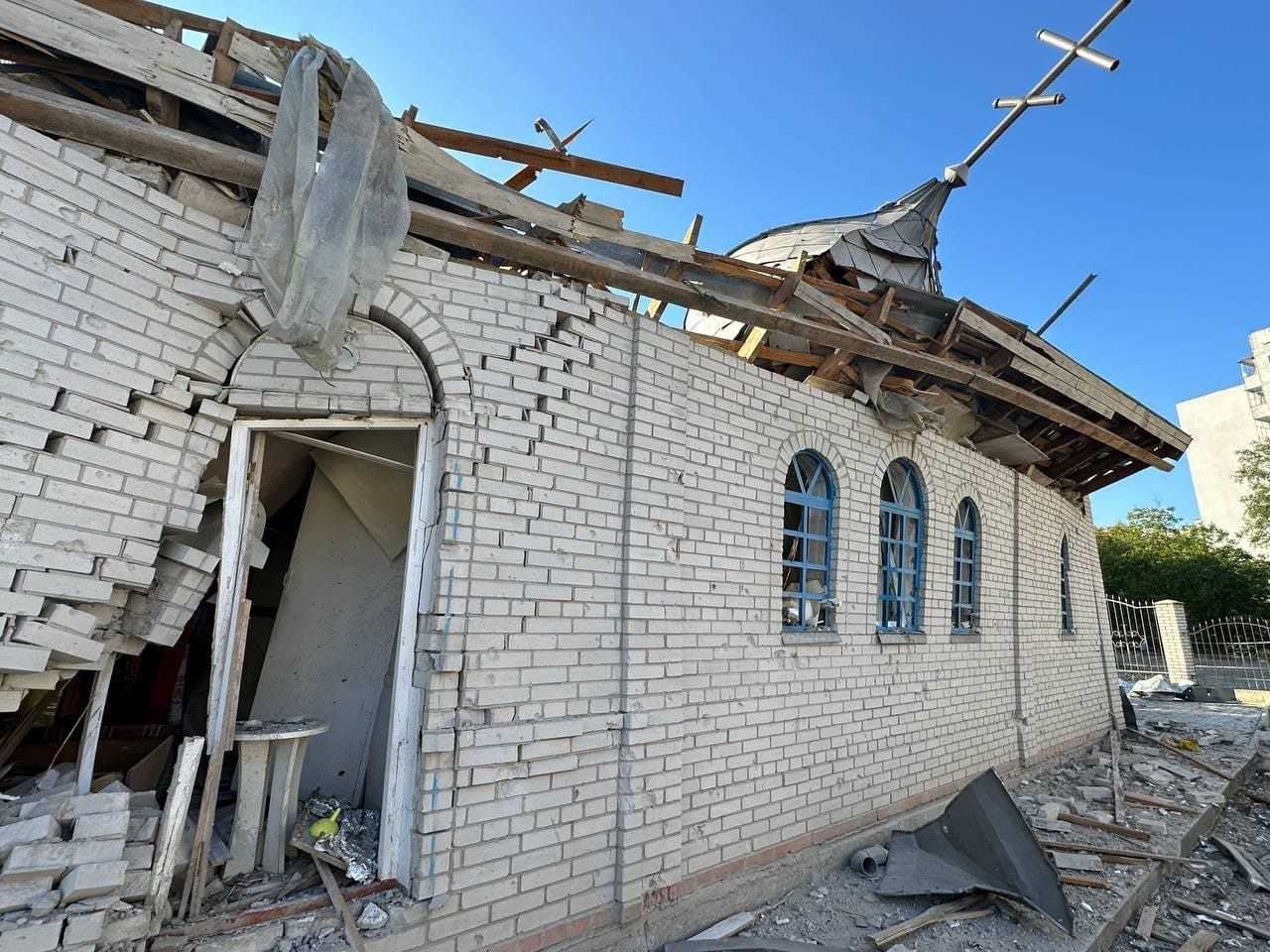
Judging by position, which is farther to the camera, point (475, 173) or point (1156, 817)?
point (1156, 817)

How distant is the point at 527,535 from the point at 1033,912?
13.2 ft

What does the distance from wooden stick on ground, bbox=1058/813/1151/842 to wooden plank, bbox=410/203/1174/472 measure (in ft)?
12.5

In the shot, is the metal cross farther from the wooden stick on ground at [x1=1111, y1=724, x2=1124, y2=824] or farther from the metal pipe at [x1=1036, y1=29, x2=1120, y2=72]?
the wooden stick on ground at [x1=1111, y1=724, x2=1124, y2=824]

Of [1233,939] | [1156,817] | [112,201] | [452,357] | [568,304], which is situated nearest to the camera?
[112,201]

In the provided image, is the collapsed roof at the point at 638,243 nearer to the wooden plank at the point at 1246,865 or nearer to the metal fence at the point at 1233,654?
the wooden plank at the point at 1246,865

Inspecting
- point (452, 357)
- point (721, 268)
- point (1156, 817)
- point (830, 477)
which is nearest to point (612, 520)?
point (452, 357)

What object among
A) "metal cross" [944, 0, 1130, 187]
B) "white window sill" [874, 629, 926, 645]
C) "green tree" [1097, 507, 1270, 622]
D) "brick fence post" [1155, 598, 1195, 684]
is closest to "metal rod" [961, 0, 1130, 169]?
"metal cross" [944, 0, 1130, 187]

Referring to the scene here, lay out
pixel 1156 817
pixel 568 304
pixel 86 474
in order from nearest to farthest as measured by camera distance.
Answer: pixel 86 474, pixel 568 304, pixel 1156 817

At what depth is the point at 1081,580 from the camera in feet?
31.3

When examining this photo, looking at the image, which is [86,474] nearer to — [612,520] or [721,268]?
[612,520]

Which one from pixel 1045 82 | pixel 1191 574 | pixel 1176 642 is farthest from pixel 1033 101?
pixel 1191 574

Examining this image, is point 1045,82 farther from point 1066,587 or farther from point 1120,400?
point 1066,587

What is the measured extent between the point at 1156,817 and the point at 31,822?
8.29 meters

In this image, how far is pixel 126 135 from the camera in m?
2.65
